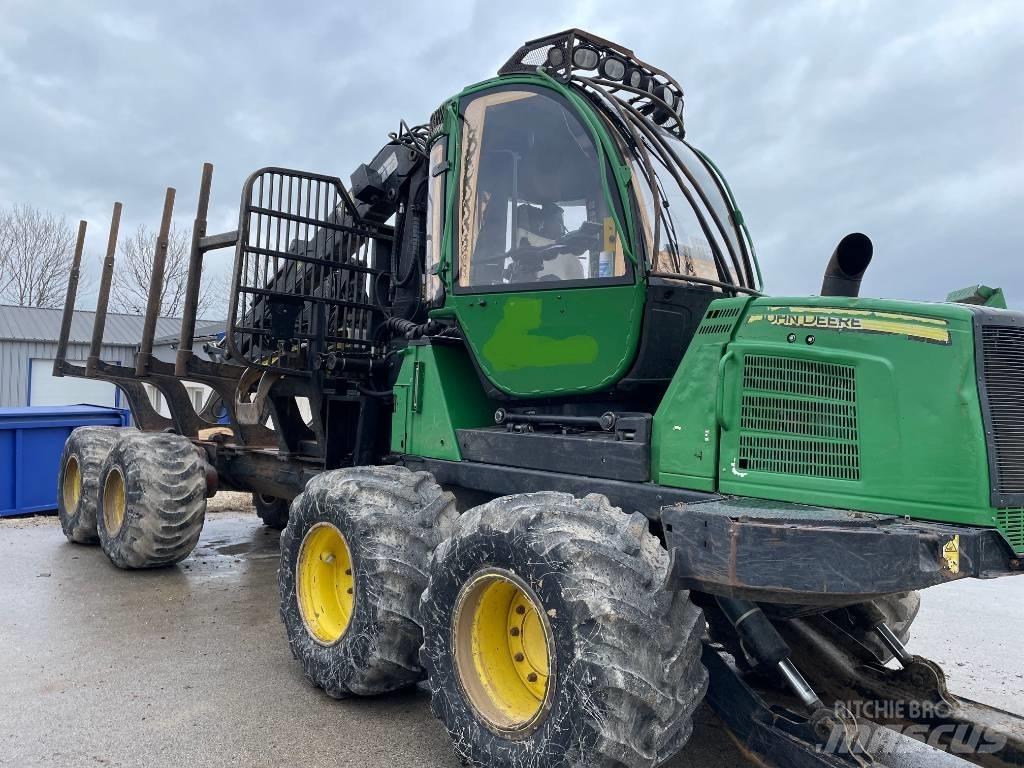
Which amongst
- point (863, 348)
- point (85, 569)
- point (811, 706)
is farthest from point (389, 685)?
point (85, 569)

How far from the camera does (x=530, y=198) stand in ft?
14.9

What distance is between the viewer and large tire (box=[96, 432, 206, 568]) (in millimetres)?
6918

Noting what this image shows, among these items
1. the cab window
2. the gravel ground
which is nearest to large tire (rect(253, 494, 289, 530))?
the gravel ground

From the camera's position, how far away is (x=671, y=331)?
4.23 meters

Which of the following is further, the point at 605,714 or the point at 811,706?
the point at 811,706

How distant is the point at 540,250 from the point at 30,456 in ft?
30.2

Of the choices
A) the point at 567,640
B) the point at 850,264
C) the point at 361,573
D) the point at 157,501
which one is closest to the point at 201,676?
the point at 361,573

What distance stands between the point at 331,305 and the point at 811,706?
4.65 metres

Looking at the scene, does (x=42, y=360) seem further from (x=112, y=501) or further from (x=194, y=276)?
(x=194, y=276)

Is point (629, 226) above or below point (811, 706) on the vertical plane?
above

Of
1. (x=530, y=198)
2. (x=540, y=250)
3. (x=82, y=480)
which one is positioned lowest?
(x=82, y=480)

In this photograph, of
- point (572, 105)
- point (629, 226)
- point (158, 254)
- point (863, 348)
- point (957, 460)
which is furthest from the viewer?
→ point (158, 254)

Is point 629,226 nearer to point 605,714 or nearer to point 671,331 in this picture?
point 671,331

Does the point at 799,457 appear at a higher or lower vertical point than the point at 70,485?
higher
